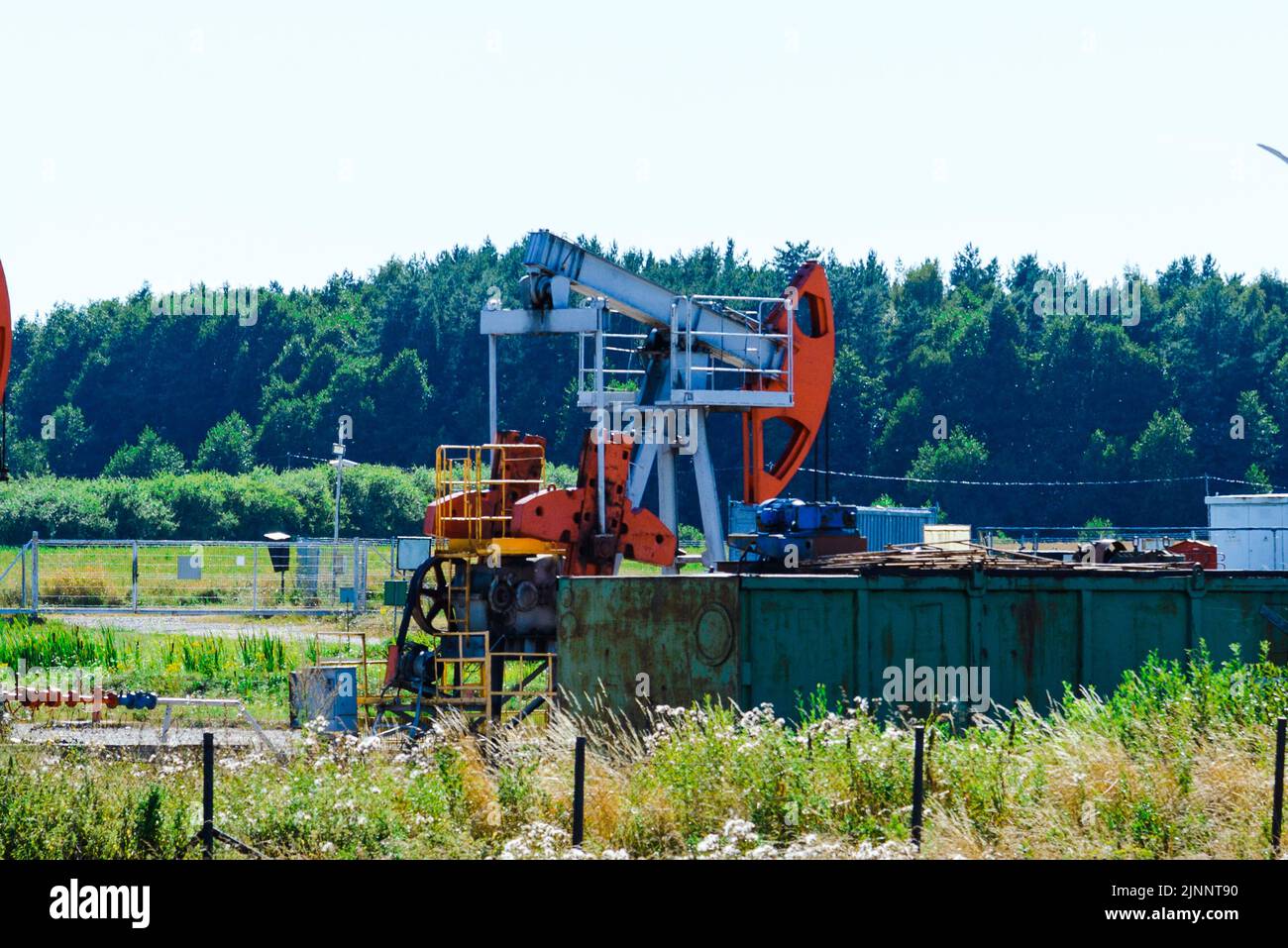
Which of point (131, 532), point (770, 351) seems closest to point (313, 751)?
point (770, 351)

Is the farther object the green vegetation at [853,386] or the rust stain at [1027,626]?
the green vegetation at [853,386]

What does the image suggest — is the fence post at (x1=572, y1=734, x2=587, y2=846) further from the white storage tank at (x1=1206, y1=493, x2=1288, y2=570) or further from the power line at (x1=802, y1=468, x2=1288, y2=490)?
the power line at (x1=802, y1=468, x2=1288, y2=490)

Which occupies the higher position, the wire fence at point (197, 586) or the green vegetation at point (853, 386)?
the green vegetation at point (853, 386)

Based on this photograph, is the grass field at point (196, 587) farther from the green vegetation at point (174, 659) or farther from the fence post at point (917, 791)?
the fence post at point (917, 791)

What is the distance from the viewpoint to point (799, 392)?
950 inches

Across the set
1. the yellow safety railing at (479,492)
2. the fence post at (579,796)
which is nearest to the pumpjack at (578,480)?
the yellow safety railing at (479,492)

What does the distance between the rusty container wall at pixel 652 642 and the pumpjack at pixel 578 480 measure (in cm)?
105

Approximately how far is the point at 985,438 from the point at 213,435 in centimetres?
3633

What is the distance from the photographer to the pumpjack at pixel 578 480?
18.1 meters

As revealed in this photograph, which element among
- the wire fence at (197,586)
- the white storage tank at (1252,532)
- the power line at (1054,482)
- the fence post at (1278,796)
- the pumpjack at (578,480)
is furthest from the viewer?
the power line at (1054,482)

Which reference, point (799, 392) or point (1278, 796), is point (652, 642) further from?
point (799, 392)

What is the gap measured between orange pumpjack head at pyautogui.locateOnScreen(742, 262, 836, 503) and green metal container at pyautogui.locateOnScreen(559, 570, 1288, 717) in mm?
8716

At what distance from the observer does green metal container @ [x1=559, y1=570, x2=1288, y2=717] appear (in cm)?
1473

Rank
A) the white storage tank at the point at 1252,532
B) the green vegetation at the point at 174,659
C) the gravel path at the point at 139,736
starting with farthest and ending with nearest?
1. the white storage tank at the point at 1252,532
2. the green vegetation at the point at 174,659
3. the gravel path at the point at 139,736
